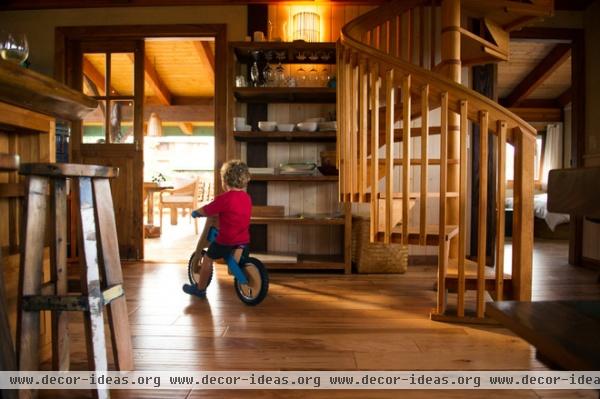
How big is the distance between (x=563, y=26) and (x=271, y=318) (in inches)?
157

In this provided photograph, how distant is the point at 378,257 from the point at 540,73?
5206 millimetres

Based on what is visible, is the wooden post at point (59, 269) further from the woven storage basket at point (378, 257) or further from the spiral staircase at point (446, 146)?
the woven storage basket at point (378, 257)

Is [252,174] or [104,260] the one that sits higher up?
[252,174]

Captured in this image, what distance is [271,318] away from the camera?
215 cm

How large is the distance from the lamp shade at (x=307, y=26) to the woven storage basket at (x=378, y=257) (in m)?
1.72

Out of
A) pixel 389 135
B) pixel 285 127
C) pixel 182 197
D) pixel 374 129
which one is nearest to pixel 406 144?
pixel 389 135

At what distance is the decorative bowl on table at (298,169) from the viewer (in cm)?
349

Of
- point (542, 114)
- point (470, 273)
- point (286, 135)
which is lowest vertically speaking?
point (470, 273)

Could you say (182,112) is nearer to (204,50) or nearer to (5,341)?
(204,50)

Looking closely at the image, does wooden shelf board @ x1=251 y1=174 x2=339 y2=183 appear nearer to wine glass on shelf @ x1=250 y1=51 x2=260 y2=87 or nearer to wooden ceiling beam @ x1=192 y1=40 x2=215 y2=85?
wine glass on shelf @ x1=250 y1=51 x2=260 y2=87

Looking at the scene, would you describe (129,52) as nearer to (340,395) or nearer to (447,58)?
(447,58)

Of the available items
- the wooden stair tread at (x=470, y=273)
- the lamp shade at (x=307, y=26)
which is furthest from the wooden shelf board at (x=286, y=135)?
the wooden stair tread at (x=470, y=273)

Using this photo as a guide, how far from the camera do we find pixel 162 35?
3.85 metres

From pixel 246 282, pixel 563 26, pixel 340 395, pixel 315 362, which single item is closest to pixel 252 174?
pixel 246 282
